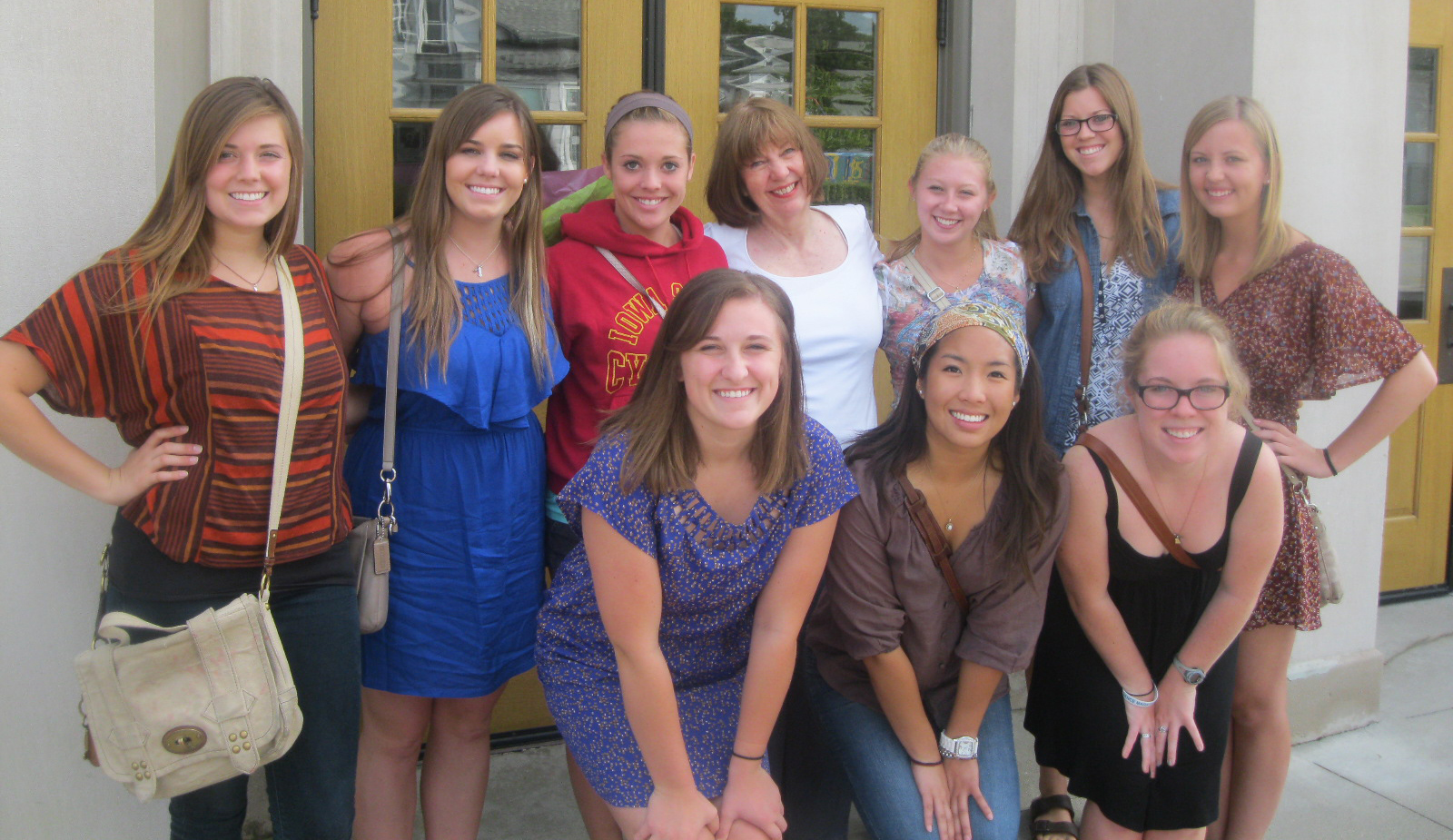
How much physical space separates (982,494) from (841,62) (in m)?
1.85

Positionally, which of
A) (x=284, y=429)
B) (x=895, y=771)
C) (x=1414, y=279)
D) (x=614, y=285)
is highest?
(x=1414, y=279)

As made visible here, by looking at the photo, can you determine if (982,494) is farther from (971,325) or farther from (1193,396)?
(1193,396)

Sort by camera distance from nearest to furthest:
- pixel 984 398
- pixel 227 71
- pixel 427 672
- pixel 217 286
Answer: pixel 217 286 < pixel 984 398 < pixel 427 672 < pixel 227 71

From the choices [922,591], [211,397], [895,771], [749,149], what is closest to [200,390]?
[211,397]

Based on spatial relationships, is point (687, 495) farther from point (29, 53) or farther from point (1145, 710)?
point (29, 53)

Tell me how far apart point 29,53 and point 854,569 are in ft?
6.69

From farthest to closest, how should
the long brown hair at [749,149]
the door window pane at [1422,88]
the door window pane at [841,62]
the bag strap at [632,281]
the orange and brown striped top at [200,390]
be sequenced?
the door window pane at [1422,88], the door window pane at [841,62], the long brown hair at [749,149], the bag strap at [632,281], the orange and brown striped top at [200,390]

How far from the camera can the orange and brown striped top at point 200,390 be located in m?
1.86

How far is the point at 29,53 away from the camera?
2.26m

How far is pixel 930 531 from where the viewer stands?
2.20 metres

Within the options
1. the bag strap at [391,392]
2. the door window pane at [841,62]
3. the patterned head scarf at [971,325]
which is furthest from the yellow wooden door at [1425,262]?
the bag strap at [391,392]

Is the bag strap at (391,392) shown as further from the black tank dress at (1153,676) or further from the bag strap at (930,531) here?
the black tank dress at (1153,676)

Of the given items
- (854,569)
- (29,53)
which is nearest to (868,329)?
(854,569)

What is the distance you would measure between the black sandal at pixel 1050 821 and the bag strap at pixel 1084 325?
105cm
